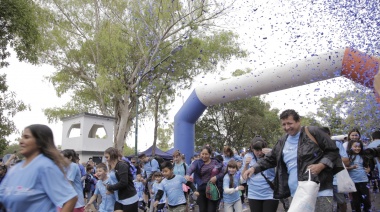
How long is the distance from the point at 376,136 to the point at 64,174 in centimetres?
625

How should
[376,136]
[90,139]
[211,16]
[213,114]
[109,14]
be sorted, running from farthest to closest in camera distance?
[213,114], [90,139], [109,14], [211,16], [376,136]

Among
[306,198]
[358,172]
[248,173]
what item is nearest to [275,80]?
[358,172]

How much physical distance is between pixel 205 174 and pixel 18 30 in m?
9.28

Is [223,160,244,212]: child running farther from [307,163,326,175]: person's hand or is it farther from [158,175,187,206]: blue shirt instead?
[307,163,326,175]: person's hand

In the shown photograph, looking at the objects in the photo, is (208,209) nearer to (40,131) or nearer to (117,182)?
(117,182)

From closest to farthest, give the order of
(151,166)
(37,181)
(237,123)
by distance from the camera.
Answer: (37,181) → (151,166) → (237,123)

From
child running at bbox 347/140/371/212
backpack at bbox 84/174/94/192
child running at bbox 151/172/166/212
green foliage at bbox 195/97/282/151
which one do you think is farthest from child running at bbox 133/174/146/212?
green foliage at bbox 195/97/282/151

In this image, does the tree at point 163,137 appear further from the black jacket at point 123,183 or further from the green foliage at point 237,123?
the black jacket at point 123,183

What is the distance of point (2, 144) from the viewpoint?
592 inches

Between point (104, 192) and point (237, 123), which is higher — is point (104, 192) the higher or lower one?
the lower one

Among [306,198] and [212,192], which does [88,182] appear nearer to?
[212,192]

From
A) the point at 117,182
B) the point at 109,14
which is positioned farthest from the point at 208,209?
the point at 109,14

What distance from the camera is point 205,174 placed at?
7.79 m

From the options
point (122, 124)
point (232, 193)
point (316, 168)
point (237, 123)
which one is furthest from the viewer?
point (237, 123)
